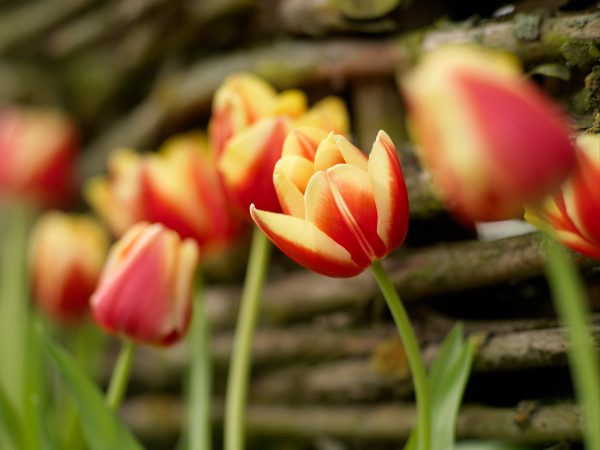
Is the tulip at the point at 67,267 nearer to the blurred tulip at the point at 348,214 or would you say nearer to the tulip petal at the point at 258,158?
the tulip petal at the point at 258,158

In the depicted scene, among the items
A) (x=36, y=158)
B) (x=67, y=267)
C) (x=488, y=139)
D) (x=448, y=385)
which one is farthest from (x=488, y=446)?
(x=36, y=158)

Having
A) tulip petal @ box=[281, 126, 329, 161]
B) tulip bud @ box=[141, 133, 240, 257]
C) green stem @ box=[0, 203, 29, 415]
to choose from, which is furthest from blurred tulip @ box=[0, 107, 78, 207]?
tulip petal @ box=[281, 126, 329, 161]

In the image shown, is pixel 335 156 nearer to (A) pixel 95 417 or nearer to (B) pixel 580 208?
(B) pixel 580 208

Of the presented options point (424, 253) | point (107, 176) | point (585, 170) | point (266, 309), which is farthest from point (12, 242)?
point (585, 170)

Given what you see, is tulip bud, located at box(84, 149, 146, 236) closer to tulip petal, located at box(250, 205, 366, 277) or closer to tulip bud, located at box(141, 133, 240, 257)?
tulip bud, located at box(141, 133, 240, 257)

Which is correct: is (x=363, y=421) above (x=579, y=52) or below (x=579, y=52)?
below

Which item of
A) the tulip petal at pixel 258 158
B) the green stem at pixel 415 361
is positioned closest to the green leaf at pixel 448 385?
the green stem at pixel 415 361

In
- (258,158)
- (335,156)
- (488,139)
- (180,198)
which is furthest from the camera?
(180,198)
